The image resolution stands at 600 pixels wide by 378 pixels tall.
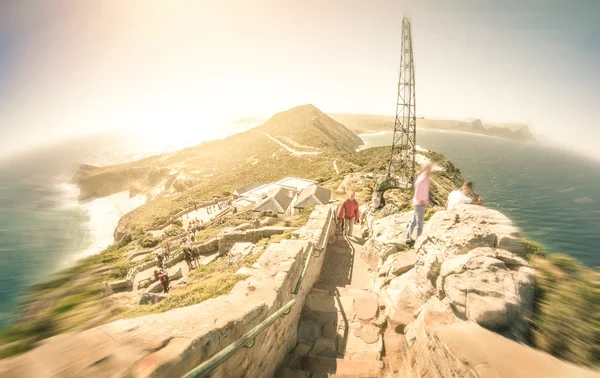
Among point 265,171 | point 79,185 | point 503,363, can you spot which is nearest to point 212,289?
point 503,363

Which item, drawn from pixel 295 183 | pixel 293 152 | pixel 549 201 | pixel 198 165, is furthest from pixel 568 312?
pixel 198 165

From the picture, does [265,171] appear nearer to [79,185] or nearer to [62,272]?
[62,272]

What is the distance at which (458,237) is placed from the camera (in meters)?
4.30

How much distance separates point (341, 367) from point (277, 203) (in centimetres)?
1899

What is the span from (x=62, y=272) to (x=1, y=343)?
3.20 feet

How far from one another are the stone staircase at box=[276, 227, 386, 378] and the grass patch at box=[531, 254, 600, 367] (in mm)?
2241

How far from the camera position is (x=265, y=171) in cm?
5303

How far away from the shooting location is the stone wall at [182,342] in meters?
1.63

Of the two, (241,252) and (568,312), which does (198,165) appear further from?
(568,312)

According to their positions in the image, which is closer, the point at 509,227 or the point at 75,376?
the point at 75,376

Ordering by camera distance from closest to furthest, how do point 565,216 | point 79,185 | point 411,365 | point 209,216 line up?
point 411,365, point 209,216, point 565,216, point 79,185

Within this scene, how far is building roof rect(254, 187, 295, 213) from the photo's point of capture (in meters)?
22.2

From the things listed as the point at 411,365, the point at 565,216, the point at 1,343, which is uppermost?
the point at 1,343

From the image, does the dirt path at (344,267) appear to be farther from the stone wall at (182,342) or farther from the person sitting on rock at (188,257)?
the person sitting on rock at (188,257)
